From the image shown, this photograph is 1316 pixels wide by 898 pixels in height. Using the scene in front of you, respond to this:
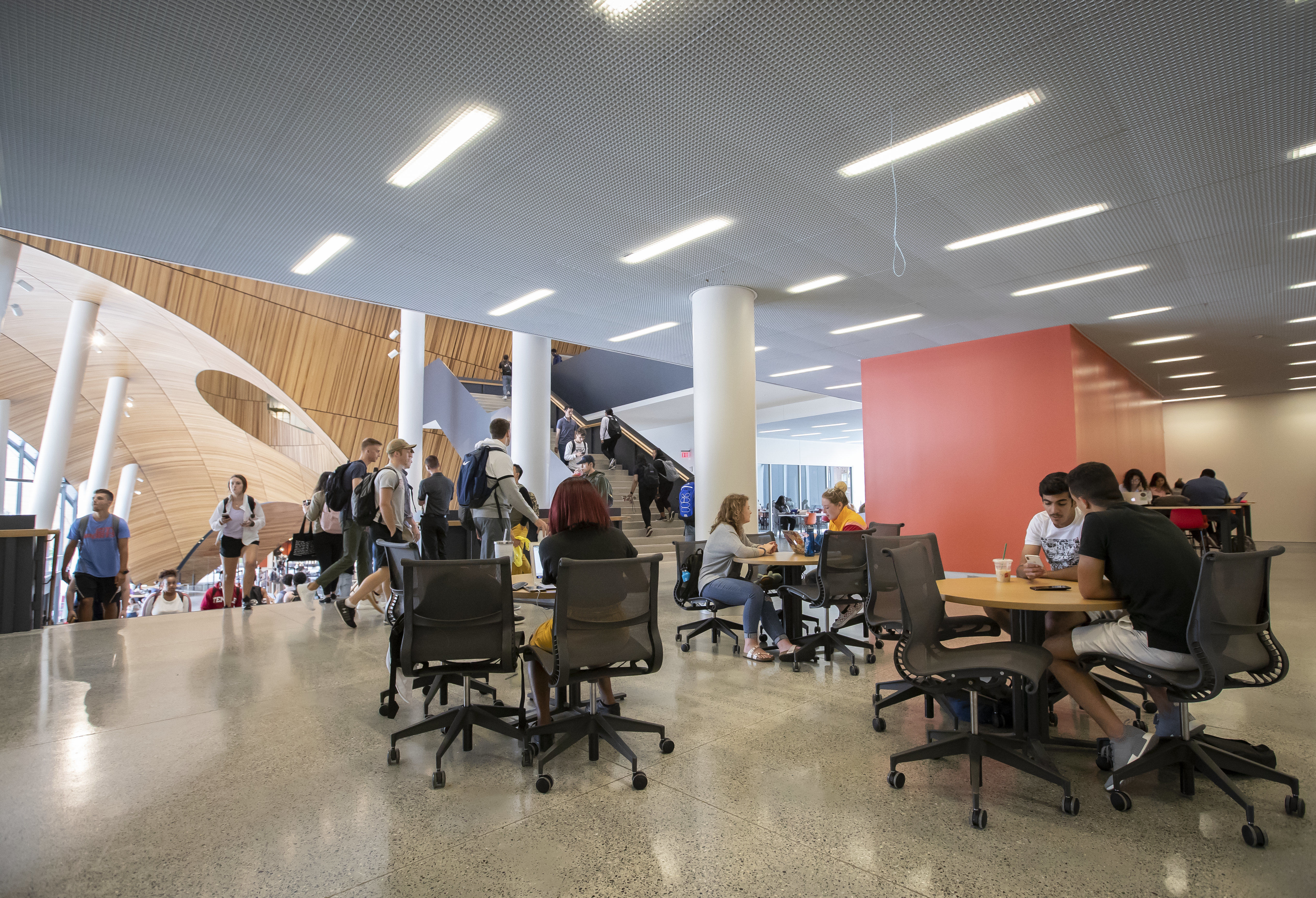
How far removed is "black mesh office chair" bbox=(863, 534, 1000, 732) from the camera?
11.1ft

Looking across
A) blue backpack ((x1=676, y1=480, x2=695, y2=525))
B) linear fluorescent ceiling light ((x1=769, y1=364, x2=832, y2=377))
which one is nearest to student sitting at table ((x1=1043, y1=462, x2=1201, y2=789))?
blue backpack ((x1=676, y1=480, x2=695, y2=525))

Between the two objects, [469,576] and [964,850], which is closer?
[964,850]

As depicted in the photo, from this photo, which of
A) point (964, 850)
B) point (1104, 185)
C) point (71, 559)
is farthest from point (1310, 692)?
point (71, 559)

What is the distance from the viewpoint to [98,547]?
6719 millimetres

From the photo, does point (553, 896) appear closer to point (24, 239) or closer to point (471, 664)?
point (471, 664)

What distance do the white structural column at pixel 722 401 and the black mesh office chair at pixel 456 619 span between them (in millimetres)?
4400

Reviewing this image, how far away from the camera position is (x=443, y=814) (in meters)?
2.45

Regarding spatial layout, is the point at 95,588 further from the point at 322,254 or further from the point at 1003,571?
the point at 1003,571

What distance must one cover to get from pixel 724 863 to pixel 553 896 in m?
0.53

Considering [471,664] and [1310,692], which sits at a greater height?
[471,664]

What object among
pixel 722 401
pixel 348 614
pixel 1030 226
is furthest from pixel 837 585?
pixel 348 614

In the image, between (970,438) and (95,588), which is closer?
(95,588)

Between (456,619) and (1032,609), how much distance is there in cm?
230

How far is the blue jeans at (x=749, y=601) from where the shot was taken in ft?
15.8
